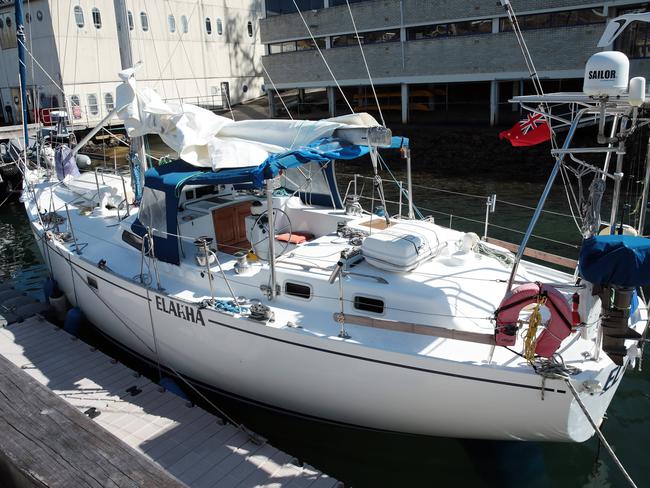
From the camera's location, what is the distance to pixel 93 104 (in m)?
29.4

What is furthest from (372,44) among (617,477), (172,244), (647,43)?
(617,477)

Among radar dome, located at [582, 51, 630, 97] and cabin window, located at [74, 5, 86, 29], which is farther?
cabin window, located at [74, 5, 86, 29]

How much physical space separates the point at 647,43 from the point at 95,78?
81.6ft

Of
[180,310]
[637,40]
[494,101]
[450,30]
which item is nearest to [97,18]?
[450,30]

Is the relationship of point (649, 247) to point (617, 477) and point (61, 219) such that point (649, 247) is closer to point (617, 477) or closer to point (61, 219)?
point (617, 477)

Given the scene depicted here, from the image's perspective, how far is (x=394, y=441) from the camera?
6750 millimetres

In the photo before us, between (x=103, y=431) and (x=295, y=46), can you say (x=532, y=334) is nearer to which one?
(x=103, y=431)

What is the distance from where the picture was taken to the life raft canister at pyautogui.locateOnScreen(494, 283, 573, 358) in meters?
4.99

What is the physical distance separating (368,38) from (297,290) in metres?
21.8

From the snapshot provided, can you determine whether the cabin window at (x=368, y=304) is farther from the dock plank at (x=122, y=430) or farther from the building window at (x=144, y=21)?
the building window at (x=144, y=21)

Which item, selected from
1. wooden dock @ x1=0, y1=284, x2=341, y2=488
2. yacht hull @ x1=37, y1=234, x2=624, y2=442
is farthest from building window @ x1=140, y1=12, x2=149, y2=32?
yacht hull @ x1=37, y1=234, x2=624, y2=442

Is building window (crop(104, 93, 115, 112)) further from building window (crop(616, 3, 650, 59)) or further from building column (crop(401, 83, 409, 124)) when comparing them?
building window (crop(616, 3, 650, 59))

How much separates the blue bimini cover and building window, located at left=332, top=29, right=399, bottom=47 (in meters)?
22.6

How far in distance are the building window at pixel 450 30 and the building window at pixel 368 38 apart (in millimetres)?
859
